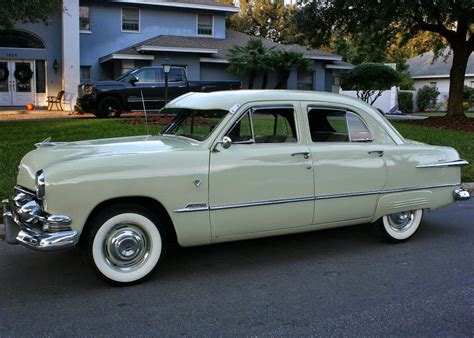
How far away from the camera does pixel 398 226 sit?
6035 mm

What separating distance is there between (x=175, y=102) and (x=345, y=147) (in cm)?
200

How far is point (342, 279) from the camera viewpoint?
15.8 feet

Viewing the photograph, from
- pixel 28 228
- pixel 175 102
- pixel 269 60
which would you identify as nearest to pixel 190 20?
pixel 269 60

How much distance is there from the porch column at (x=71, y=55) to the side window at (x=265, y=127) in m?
20.2

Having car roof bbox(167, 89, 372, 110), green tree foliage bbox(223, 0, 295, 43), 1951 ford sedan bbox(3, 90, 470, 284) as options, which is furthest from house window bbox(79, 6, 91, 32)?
green tree foliage bbox(223, 0, 295, 43)

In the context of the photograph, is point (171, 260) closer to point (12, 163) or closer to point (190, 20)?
point (12, 163)

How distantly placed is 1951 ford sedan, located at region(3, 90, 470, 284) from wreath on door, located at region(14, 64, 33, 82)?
21.4 metres

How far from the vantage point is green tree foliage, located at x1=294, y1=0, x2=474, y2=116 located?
17781mm

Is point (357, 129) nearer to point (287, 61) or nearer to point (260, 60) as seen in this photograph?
point (260, 60)

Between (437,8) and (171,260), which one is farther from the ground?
(437,8)

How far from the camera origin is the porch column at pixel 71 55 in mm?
23844

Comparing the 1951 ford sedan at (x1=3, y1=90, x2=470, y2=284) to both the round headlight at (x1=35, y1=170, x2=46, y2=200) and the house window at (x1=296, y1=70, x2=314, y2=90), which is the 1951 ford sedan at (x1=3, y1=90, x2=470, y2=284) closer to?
the round headlight at (x1=35, y1=170, x2=46, y2=200)

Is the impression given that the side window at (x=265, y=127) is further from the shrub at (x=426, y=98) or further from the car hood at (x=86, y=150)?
the shrub at (x=426, y=98)

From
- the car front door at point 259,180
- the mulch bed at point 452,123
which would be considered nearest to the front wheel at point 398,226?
the car front door at point 259,180
